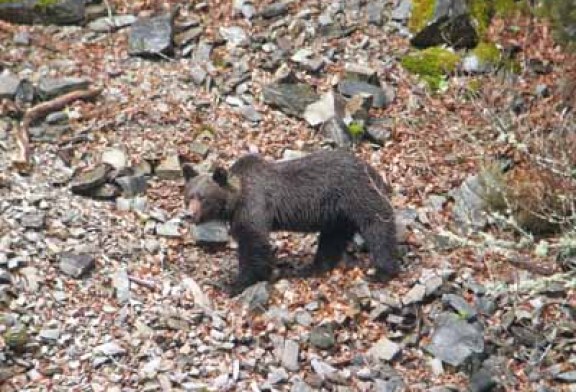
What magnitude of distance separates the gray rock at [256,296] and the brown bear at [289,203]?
0.13 metres

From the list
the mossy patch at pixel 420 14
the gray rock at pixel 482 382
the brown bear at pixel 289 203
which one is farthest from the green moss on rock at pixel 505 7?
the gray rock at pixel 482 382

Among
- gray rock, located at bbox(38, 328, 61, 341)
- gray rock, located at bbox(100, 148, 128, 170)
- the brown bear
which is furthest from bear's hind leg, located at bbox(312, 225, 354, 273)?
gray rock, located at bbox(38, 328, 61, 341)

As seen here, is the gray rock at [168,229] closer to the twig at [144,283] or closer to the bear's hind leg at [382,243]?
the twig at [144,283]

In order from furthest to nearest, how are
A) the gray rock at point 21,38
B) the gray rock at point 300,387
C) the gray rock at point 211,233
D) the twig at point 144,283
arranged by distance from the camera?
the gray rock at point 21,38 < the gray rock at point 211,233 < the twig at point 144,283 < the gray rock at point 300,387

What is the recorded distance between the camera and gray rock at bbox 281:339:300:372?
9.21 metres

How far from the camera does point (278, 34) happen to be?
13.4 m

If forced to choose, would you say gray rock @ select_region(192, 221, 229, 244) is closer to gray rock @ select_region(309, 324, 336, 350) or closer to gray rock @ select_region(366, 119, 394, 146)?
gray rock @ select_region(309, 324, 336, 350)

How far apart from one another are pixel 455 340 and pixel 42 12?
6.64 metres

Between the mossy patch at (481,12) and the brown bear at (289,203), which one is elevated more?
the mossy patch at (481,12)

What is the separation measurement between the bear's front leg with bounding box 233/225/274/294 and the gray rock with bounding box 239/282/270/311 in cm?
9

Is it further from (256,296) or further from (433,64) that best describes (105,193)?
(433,64)

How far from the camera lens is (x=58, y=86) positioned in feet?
40.1

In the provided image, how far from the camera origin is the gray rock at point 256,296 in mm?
9766

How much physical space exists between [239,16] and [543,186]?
4718 millimetres
